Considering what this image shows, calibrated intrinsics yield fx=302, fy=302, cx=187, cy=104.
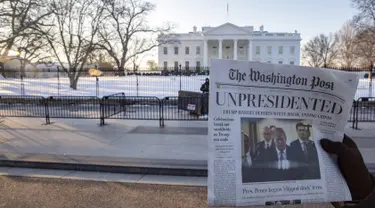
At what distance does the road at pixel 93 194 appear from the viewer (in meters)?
4.37

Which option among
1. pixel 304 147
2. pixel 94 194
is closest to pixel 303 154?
pixel 304 147

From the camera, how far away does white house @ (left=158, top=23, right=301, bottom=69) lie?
77.2 metres

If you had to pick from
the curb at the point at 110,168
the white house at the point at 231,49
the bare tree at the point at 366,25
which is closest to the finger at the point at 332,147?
the curb at the point at 110,168

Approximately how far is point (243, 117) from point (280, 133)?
0.25 metres

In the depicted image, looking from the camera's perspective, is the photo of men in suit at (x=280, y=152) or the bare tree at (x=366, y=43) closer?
the photo of men in suit at (x=280, y=152)

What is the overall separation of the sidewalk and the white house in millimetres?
66408

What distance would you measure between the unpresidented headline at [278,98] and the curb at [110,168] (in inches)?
157

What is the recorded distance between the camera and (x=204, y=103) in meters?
11.6

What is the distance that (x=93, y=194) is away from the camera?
4730mm

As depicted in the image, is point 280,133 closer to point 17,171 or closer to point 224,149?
point 224,149

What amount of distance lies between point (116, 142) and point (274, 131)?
6.64 meters

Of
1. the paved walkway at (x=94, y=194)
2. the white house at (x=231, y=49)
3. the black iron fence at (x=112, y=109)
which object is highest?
the white house at (x=231, y=49)

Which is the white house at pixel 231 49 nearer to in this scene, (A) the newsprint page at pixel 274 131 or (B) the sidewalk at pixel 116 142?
(B) the sidewalk at pixel 116 142

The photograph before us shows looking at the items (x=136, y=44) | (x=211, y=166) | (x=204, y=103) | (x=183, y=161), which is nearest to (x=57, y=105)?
(x=204, y=103)
